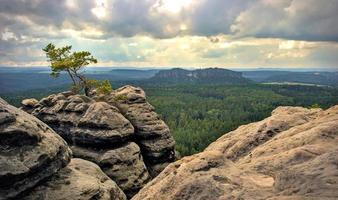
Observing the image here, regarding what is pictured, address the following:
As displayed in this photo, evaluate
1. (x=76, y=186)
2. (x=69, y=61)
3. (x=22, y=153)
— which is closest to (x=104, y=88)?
(x=69, y=61)

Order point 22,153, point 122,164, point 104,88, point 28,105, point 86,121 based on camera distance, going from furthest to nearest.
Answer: point 28,105 < point 104,88 < point 86,121 < point 122,164 < point 22,153

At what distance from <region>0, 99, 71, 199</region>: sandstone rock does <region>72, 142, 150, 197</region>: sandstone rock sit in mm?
17837

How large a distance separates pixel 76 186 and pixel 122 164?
62.1ft

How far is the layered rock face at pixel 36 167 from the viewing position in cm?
3089

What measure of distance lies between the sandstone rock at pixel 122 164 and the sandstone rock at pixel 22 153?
58.5 feet

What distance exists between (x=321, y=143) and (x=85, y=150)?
136 ft

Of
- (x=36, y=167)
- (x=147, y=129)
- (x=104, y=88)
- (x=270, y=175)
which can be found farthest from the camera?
(x=104, y=88)

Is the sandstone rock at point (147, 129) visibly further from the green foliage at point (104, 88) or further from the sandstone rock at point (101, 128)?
the sandstone rock at point (101, 128)

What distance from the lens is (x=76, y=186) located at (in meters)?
36.0

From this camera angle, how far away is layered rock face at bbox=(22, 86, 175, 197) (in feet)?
179

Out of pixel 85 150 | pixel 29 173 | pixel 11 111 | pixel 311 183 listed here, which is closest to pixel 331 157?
pixel 311 183

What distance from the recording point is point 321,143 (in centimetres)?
2194

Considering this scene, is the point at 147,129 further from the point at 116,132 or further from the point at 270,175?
the point at 270,175

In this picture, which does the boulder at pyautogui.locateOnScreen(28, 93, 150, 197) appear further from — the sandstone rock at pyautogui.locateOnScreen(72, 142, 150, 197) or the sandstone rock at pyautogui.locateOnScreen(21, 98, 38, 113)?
the sandstone rock at pyautogui.locateOnScreen(21, 98, 38, 113)
